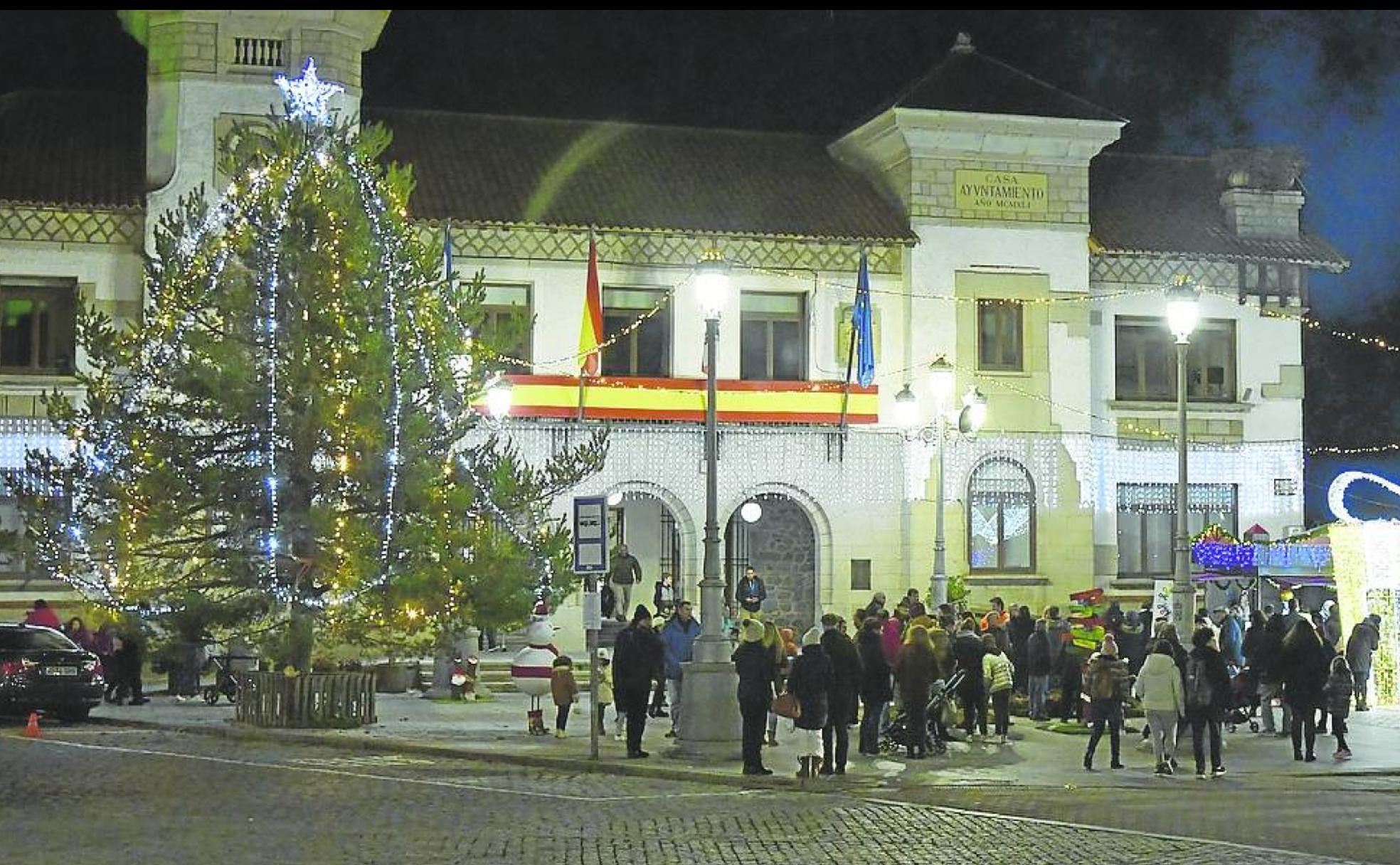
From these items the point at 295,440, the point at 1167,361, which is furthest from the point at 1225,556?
the point at 295,440

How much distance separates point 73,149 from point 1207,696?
22895 millimetres

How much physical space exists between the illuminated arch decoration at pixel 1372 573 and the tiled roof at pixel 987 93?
1107cm

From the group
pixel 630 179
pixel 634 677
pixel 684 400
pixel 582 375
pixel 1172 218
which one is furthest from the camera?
pixel 1172 218

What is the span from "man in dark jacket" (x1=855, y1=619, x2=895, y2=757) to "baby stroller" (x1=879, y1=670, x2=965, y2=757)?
306mm

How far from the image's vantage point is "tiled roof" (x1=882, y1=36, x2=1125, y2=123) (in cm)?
3572

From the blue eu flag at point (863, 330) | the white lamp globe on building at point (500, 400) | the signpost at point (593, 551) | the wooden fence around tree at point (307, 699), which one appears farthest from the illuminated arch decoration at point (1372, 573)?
the wooden fence around tree at point (307, 699)

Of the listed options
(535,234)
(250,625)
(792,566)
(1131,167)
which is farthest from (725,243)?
(250,625)

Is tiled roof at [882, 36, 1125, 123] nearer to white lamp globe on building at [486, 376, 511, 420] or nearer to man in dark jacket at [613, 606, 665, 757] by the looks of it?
white lamp globe on building at [486, 376, 511, 420]

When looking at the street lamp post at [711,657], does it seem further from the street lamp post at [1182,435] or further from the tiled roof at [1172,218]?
the tiled roof at [1172,218]

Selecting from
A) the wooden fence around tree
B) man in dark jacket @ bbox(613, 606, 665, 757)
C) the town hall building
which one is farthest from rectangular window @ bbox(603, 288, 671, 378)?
man in dark jacket @ bbox(613, 606, 665, 757)

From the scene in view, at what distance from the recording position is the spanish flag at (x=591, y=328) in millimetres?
33188

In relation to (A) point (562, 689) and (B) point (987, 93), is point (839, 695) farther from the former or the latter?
(B) point (987, 93)

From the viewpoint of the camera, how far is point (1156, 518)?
37.6 metres

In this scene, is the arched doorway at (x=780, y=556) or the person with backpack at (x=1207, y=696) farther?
the arched doorway at (x=780, y=556)
